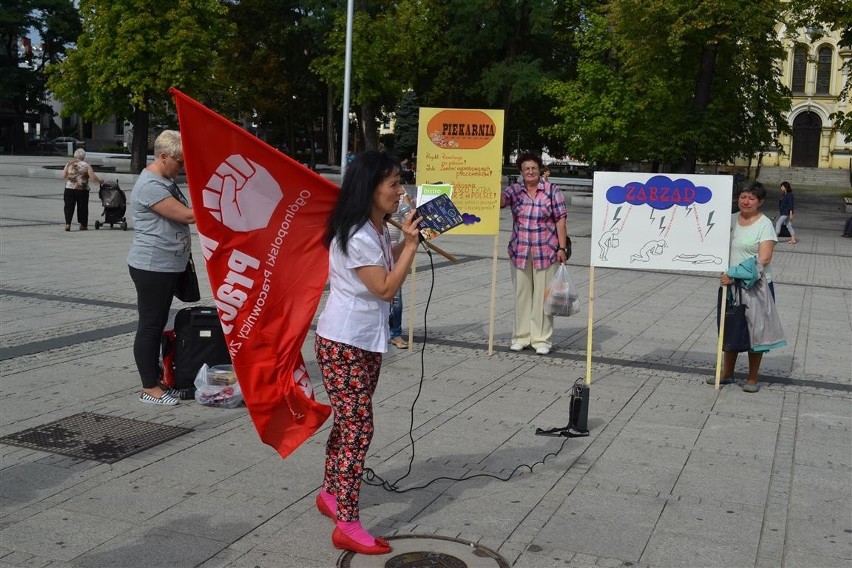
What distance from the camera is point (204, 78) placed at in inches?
1527

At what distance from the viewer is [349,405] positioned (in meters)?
4.61

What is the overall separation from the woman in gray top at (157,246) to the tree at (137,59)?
2978 cm

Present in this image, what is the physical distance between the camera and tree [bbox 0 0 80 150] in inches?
2832

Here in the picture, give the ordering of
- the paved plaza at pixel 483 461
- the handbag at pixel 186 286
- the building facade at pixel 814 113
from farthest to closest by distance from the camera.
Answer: the building facade at pixel 814 113, the handbag at pixel 186 286, the paved plaza at pixel 483 461

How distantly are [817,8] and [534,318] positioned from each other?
72.4ft

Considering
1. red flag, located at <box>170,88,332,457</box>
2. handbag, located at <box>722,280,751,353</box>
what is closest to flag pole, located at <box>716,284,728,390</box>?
handbag, located at <box>722,280,751,353</box>

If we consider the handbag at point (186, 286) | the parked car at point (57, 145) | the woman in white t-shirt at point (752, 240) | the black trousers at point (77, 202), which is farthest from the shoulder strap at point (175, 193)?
the parked car at point (57, 145)

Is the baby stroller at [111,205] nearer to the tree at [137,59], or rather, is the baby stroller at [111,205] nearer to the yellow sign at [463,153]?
the yellow sign at [463,153]

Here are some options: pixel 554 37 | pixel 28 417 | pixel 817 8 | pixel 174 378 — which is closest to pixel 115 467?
pixel 28 417

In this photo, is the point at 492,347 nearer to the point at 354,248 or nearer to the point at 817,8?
the point at 354,248

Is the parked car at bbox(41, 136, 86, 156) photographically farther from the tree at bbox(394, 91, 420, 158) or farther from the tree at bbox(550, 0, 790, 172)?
the tree at bbox(550, 0, 790, 172)

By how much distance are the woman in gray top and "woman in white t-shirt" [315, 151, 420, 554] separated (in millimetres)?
2729

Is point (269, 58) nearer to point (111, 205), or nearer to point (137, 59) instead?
point (137, 59)

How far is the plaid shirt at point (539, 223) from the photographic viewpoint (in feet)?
31.1
